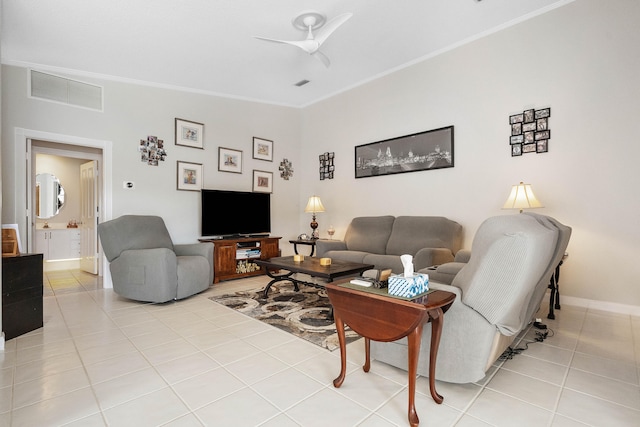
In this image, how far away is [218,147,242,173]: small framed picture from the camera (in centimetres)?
527

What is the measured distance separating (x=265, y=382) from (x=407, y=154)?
12.2 ft

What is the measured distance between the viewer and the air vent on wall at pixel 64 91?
389 centimetres

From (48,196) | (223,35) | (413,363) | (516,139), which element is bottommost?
(413,363)

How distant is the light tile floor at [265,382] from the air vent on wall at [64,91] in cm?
289

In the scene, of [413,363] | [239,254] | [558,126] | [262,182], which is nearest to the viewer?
[413,363]

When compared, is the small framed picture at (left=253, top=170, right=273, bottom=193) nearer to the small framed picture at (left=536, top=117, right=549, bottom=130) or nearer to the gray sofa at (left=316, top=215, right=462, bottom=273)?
the gray sofa at (left=316, top=215, right=462, bottom=273)

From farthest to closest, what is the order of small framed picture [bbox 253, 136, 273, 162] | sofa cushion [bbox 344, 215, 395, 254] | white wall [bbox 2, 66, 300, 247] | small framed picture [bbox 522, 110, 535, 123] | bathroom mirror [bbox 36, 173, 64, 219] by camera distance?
bathroom mirror [bbox 36, 173, 64, 219]
small framed picture [bbox 253, 136, 273, 162]
sofa cushion [bbox 344, 215, 395, 254]
white wall [bbox 2, 66, 300, 247]
small framed picture [bbox 522, 110, 535, 123]

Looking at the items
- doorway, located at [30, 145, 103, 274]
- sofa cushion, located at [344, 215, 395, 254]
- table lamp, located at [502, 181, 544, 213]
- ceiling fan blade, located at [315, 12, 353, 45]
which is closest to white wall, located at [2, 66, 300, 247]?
doorway, located at [30, 145, 103, 274]

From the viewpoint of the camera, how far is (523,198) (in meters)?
3.19

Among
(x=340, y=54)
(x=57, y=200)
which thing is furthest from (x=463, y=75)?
(x=57, y=200)

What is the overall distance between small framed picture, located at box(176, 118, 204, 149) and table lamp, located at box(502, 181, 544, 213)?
4420mm

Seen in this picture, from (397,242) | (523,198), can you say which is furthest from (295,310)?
(523,198)

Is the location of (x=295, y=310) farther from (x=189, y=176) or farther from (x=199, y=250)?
(x=189, y=176)

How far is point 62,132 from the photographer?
4.03 metres
